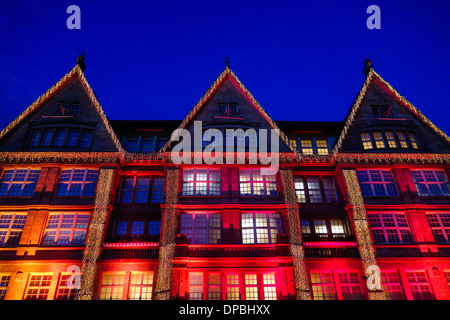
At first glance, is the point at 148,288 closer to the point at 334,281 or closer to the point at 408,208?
the point at 334,281

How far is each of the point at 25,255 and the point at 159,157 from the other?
11.8m

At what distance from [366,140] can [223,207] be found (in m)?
14.3

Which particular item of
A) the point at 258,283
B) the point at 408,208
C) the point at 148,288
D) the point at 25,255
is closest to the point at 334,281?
the point at 258,283

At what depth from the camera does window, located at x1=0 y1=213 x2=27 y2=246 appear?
22.1 meters

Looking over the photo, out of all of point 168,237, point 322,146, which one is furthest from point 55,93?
point 322,146

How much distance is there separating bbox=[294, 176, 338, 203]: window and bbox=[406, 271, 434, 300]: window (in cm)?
747

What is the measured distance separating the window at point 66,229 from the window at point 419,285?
23943 mm

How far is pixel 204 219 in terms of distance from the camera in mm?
23422

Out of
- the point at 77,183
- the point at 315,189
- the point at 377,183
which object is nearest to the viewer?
the point at 77,183

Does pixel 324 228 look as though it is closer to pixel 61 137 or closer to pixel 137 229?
pixel 137 229

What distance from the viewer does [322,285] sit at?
21.8 metres

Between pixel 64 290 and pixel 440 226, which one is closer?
pixel 64 290

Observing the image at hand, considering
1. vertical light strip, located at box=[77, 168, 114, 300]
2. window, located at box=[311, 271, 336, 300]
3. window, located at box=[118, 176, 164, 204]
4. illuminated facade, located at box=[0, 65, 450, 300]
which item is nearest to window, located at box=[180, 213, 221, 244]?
illuminated facade, located at box=[0, 65, 450, 300]
